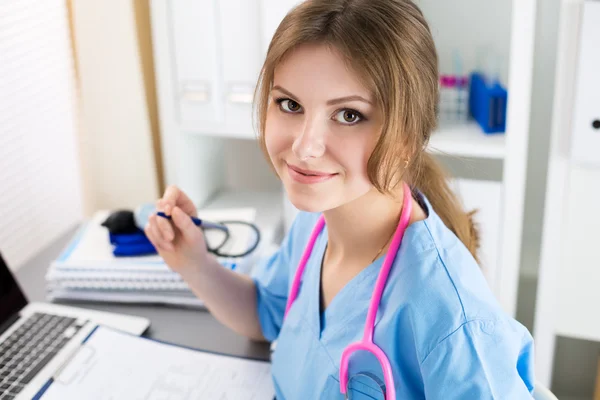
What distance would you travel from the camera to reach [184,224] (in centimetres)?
108

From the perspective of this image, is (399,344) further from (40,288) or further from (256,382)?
(40,288)

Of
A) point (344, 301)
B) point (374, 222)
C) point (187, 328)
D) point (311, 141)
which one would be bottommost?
point (187, 328)

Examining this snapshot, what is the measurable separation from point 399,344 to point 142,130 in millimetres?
953

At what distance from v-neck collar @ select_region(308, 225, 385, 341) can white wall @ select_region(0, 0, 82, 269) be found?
0.73m

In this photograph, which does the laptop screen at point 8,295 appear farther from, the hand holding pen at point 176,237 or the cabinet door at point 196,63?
the cabinet door at point 196,63

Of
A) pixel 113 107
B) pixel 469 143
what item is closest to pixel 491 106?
pixel 469 143

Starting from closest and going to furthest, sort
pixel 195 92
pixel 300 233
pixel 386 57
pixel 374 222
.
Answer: pixel 386 57 → pixel 374 222 → pixel 300 233 → pixel 195 92

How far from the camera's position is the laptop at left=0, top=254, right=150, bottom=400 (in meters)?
1.02

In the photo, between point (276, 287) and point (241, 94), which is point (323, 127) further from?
point (241, 94)

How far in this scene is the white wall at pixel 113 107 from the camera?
151 cm

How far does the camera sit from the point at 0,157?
1.37 meters

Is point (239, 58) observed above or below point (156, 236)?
above

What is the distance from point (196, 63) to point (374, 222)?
0.74m

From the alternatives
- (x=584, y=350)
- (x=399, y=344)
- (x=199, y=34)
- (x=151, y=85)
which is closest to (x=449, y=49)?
(x=199, y=34)
